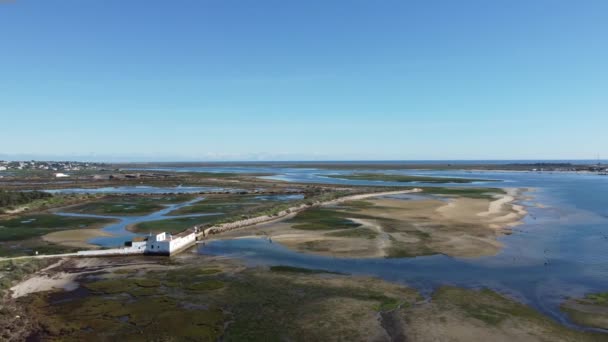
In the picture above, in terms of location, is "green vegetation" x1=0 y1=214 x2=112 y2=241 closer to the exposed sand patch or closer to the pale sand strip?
the exposed sand patch

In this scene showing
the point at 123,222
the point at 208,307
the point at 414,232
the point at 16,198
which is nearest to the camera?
the point at 208,307

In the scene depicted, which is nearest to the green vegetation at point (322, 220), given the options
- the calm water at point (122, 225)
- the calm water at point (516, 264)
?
the calm water at point (516, 264)

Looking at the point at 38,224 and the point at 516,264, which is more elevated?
the point at 516,264

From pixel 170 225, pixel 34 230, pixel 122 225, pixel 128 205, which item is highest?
pixel 128 205

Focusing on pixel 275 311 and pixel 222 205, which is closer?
pixel 275 311

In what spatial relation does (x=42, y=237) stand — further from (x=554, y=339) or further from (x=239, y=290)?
(x=554, y=339)

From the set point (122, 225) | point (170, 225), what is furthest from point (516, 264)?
point (122, 225)

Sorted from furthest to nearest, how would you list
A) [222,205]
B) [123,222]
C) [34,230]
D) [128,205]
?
[128,205] → [222,205] → [123,222] → [34,230]

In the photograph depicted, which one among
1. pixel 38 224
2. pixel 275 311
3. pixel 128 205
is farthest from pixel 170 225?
pixel 275 311

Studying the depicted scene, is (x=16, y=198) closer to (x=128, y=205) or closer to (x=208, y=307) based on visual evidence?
(x=128, y=205)

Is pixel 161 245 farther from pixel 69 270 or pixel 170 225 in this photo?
pixel 170 225
